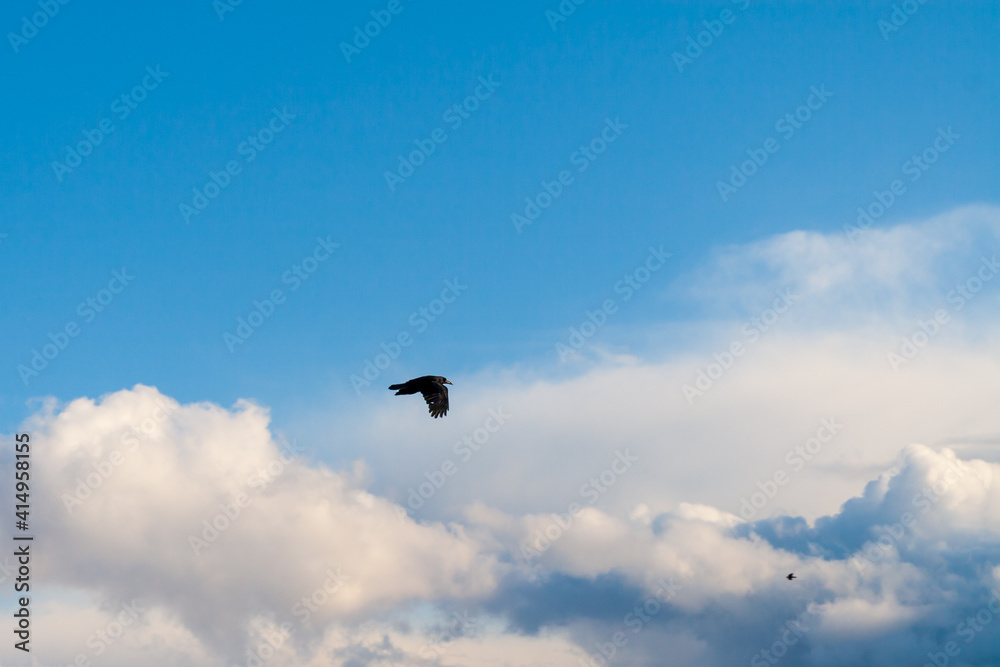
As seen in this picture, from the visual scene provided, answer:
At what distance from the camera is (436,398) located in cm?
5719

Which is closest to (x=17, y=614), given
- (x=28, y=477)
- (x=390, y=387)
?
(x=28, y=477)

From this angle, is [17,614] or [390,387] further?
[17,614]

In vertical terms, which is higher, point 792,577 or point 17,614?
point 792,577

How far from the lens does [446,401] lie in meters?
57.4

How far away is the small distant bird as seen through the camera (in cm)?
5694

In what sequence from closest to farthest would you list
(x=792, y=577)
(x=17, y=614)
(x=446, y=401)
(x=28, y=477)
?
(x=446, y=401) < (x=28, y=477) < (x=17, y=614) < (x=792, y=577)

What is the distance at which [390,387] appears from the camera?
58312 millimetres

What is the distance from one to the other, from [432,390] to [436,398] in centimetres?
58

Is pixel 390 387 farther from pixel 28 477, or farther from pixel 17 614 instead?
pixel 17 614

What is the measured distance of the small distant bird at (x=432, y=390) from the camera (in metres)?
56.9

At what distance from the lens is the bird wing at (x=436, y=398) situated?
56.8 meters

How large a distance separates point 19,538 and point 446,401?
35999mm

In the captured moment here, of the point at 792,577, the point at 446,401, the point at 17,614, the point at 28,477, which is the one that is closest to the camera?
the point at 446,401

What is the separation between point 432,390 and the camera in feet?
188
